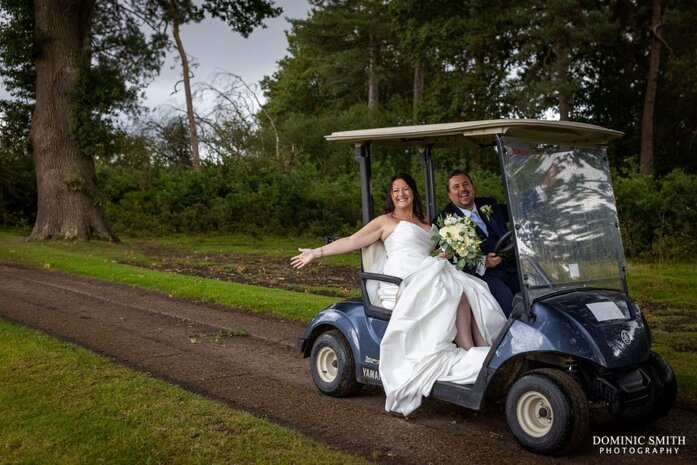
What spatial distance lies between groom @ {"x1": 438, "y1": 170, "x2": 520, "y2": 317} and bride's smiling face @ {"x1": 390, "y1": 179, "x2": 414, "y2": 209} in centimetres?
28

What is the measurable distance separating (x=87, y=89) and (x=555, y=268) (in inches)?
621

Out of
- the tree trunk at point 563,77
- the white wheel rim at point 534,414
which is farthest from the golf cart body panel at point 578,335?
the tree trunk at point 563,77

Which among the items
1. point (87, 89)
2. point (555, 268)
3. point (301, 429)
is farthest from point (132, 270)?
point (555, 268)

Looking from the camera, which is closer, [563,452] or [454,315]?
[563,452]

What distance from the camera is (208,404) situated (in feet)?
17.5

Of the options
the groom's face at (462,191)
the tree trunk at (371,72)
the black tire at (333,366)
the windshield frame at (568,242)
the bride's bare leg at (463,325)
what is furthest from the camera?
the tree trunk at (371,72)

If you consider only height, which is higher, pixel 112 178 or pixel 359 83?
pixel 359 83

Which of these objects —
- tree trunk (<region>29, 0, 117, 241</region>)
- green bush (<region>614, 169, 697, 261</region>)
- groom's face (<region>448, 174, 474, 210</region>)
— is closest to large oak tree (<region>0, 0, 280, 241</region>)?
tree trunk (<region>29, 0, 117, 241</region>)

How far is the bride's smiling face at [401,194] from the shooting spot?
5820mm

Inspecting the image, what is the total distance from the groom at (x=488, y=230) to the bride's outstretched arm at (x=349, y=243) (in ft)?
1.67

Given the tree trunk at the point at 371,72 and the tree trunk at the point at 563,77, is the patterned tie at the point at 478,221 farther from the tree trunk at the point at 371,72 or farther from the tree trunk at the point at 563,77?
the tree trunk at the point at 371,72

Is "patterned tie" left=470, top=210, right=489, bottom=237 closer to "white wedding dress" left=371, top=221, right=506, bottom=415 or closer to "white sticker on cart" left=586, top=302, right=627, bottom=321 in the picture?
"white wedding dress" left=371, top=221, right=506, bottom=415

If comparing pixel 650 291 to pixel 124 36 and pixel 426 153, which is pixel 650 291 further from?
pixel 124 36

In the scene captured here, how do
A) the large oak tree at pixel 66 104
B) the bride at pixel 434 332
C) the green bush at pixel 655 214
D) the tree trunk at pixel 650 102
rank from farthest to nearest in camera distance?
the tree trunk at pixel 650 102 < the large oak tree at pixel 66 104 < the green bush at pixel 655 214 < the bride at pixel 434 332
